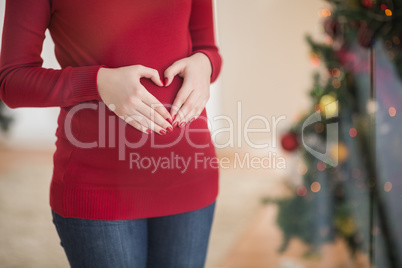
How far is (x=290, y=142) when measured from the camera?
143 centimetres

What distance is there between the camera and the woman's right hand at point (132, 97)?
582mm

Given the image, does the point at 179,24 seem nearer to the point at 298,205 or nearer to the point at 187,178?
the point at 187,178

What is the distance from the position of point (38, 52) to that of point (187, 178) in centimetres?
32

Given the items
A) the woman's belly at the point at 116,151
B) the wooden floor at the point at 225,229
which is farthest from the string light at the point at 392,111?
the woman's belly at the point at 116,151

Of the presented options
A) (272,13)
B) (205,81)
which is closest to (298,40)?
(272,13)

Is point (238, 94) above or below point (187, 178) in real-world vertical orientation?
above

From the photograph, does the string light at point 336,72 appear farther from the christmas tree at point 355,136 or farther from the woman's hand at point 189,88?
the woman's hand at point 189,88

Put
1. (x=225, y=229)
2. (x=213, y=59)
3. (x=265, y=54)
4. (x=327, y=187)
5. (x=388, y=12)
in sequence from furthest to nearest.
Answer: (x=265, y=54) → (x=225, y=229) → (x=327, y=187) → (x=388, y=12) → (x=213, y=59)

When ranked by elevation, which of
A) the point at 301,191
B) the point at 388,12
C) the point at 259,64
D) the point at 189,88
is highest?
the point at 259,64

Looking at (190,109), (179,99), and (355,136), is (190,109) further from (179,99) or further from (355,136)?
(355,136)

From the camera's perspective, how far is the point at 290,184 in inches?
59.9

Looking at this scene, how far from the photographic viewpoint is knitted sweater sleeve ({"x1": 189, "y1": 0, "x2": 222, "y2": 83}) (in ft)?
2.37

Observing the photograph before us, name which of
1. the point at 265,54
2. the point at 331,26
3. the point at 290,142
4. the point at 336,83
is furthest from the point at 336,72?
the point at 265,54

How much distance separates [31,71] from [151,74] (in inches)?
7.2
